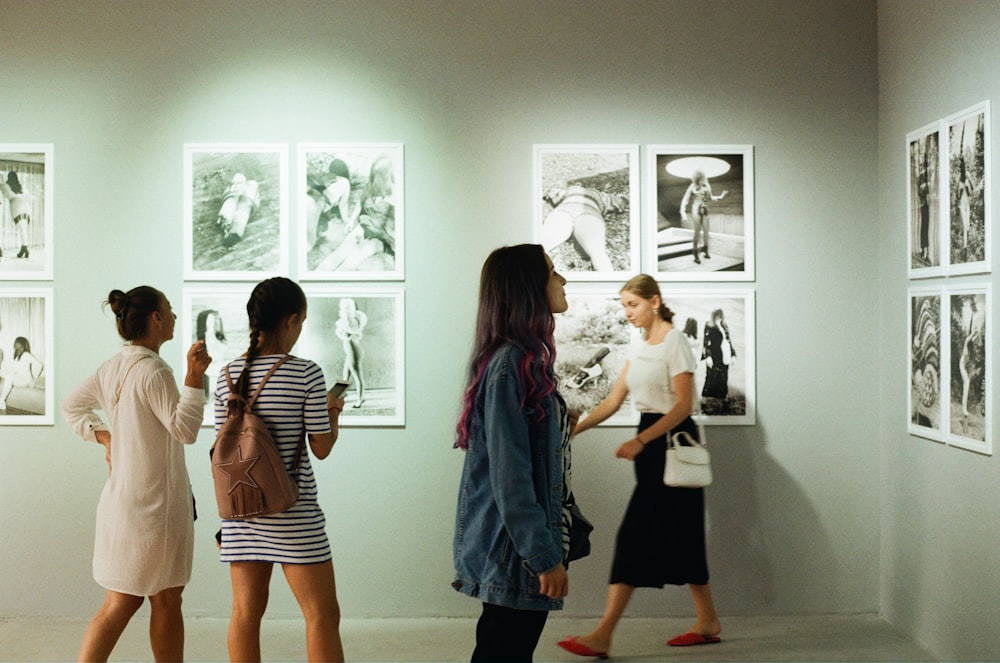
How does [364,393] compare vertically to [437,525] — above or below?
above

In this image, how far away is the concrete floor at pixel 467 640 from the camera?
4.37 m

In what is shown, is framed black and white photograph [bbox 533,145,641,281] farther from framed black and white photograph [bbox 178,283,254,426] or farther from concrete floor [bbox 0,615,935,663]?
concrete floor [bbox 0,615,935,663]

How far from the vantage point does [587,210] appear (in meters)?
4.95

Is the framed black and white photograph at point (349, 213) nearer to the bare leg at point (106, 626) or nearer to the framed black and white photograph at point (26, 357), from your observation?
the framed black and white photograph at point (26, 357)

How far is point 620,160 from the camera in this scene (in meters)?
4.97

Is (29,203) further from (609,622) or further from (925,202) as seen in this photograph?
(925,202)

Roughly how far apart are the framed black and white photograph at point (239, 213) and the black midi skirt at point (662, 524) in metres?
2.09

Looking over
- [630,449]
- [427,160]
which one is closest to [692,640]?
[630,449]

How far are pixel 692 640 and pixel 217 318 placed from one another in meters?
2.82

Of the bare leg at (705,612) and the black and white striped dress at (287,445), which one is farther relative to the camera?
the bare leg at (705,612)

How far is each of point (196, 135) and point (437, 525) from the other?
7.74ft

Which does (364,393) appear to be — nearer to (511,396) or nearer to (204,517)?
(204,517)

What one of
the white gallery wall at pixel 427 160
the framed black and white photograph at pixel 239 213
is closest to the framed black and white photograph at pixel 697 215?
the white gallery wall at pixel 427 160

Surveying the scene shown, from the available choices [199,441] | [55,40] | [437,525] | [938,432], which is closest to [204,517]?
[199,441]
